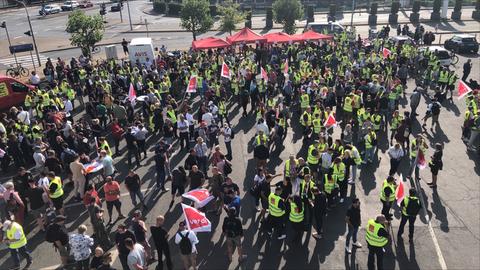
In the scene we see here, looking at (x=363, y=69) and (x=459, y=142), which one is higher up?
(x=363, y=69)

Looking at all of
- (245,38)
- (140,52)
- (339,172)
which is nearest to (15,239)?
(339,172)

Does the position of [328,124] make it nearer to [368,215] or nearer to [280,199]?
[368,215]

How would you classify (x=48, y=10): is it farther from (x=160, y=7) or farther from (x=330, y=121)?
(x=330, y=121)

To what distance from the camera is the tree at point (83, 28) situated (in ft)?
100

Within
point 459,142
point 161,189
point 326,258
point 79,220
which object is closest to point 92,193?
point 79,220

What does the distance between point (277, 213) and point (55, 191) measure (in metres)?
6.43

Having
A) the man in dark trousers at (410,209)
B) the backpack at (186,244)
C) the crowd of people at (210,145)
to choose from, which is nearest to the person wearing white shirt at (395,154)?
the crowd of people at (210,145)

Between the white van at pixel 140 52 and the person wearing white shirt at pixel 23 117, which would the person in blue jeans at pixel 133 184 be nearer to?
the person wearing white shirt at pixel 23 117

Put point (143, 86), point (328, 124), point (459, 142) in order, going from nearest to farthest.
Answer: point (328, 124)
point (459, 142)
point (143, 86)

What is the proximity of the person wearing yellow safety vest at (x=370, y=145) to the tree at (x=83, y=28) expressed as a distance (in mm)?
24048

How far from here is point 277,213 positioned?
35.1 ft

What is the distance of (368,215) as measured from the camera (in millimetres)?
12320

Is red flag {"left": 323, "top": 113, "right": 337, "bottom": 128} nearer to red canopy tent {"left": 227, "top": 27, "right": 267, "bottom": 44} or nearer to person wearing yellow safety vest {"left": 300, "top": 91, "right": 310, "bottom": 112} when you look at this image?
person wearing yellow safety vest {"left": 300, "top": 91, "right": 310, "bottom": 112}

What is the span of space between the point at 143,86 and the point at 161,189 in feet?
31.2
